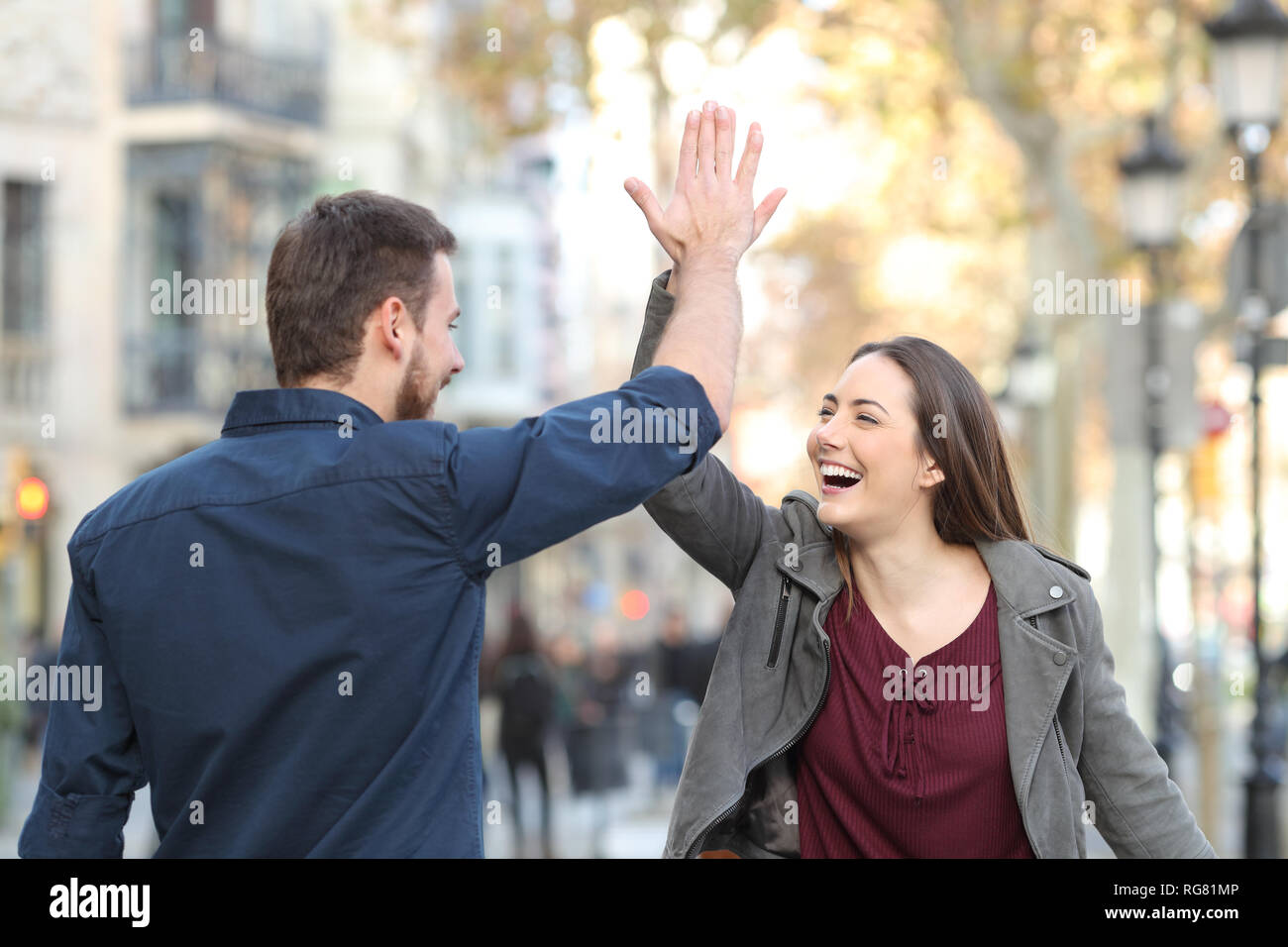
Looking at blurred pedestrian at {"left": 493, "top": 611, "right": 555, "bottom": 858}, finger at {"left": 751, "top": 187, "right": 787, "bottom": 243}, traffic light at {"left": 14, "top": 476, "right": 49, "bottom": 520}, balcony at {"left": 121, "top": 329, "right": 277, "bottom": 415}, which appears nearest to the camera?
finger at {"left": 751, "top": 187, "right": 787, "bottom": 243}

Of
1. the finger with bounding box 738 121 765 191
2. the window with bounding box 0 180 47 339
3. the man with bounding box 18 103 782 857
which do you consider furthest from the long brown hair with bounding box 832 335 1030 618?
the window with bounding box 0 180 47 339

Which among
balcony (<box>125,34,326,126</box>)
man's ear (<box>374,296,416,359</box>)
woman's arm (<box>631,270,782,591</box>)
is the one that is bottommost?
woman's arm (<box>631,270,782,591</box>)

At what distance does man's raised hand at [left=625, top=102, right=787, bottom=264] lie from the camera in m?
2.68

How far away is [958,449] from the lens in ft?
10.7

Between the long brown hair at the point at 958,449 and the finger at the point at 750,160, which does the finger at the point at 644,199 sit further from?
the long brown hair at the point at 958,449

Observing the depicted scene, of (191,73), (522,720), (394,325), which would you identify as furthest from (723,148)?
(191,73)

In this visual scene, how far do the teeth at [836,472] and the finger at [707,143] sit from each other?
73 cm

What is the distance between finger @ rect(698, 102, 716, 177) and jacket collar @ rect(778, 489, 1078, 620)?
0.85 meters

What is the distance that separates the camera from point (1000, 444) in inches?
132

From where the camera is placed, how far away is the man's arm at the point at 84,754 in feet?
8.13

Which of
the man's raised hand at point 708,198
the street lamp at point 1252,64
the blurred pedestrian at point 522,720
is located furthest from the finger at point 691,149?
the blurred pedestrian at point 522,720

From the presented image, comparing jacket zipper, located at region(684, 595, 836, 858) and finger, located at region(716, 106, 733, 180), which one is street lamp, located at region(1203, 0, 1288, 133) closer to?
jacket zipper, located at region(684, 595, 836, 858)
